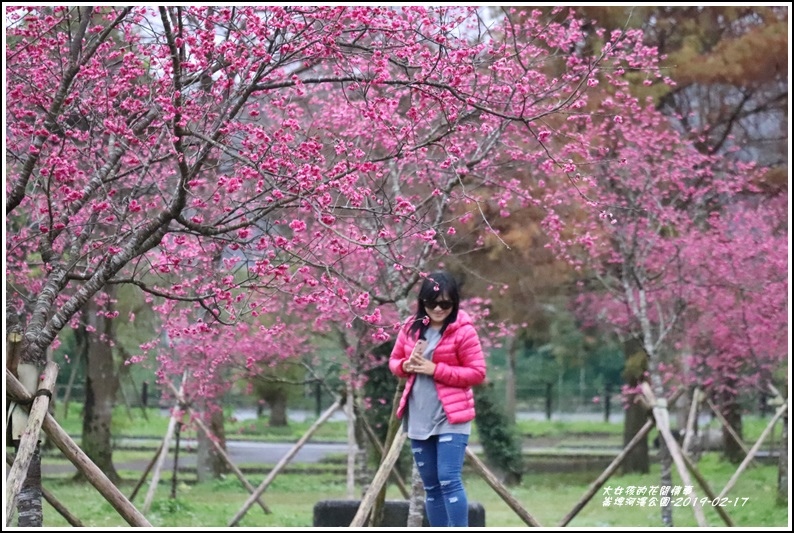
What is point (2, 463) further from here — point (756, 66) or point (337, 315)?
point (756, 66)

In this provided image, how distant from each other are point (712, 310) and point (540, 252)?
214cm

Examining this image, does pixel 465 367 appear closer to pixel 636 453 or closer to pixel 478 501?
pixel 478 501

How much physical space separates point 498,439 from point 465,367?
10661 mm

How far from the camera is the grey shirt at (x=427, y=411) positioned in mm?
4719

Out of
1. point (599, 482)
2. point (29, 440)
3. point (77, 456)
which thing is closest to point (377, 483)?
point (77, 456)

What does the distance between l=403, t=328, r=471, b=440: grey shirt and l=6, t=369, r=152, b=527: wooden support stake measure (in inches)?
51.8

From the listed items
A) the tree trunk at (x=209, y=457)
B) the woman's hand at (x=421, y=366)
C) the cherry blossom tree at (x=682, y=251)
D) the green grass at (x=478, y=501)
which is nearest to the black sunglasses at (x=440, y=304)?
the woman's hand at (x=421, y=366)

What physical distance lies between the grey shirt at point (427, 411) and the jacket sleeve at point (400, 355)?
88 millimetres

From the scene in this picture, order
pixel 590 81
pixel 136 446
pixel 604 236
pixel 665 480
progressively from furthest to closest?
pixel 136 446, pixel 604 236, pixel 665 480, pixel 590 81

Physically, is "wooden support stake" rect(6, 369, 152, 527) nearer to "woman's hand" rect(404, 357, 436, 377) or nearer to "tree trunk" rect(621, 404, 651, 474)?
"woman's hand" rect(404, 357, 436, 377)

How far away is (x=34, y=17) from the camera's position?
4.92 m

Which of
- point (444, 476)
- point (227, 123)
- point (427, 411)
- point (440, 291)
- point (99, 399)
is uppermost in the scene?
point (227, 123)

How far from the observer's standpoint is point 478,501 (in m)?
10.1

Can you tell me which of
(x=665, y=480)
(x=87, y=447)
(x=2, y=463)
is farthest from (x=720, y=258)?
(x=2, y=463)
